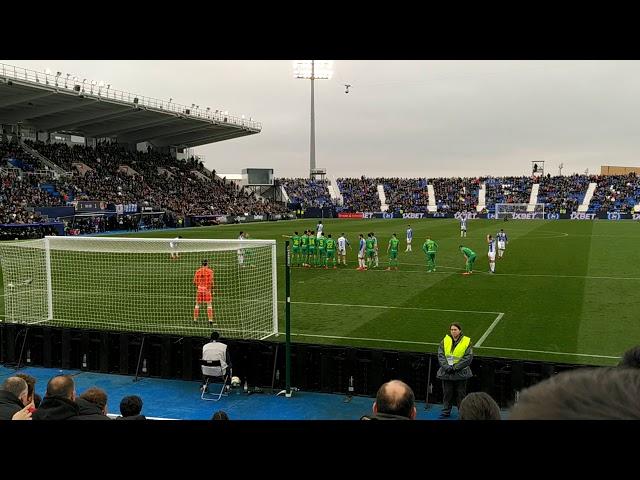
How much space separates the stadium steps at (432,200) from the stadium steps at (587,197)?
19.1 metres

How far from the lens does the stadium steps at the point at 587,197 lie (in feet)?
258

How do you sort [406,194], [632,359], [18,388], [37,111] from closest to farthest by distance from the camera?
[632,359] < [18,388] < [37,111] < [406,194]

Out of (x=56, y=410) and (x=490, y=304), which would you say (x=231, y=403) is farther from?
(x=490, y=304)

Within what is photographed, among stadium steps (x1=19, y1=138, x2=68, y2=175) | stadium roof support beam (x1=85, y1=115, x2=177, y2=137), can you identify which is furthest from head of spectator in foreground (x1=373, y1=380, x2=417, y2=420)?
stadium roof support beam (x1=85, y1=115, x2=177, y2=137)

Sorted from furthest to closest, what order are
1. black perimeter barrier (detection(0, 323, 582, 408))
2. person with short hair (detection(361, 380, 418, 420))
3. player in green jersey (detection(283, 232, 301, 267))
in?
player in green jersey (detection(283, 232, 301, 267)) → black perimeter barrier (detection(0, 323, 582, 408)) → person with short hair (detection(361, 380, 418, 420))

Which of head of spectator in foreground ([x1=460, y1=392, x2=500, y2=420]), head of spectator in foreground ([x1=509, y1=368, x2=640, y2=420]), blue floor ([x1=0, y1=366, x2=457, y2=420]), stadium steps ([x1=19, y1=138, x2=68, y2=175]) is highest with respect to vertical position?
stadium steps ([x1=19, y1=138, x2=68, y2=175])

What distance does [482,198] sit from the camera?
8612 cm

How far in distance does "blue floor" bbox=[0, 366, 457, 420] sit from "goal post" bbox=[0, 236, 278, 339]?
3.58 m

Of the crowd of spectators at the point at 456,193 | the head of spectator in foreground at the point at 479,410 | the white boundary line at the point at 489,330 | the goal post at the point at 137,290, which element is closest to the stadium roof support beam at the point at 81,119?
the goal post at the point at 137,290

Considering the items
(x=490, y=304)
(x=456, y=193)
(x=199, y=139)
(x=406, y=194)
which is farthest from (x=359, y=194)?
(x=490, y=304)

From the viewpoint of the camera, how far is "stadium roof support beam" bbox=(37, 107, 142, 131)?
55625mm

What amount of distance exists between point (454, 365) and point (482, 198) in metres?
80.4

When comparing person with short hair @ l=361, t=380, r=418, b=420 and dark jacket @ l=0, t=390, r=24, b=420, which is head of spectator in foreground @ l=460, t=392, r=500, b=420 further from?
dark jacket @ l=0, t=390, r=24, b=420
